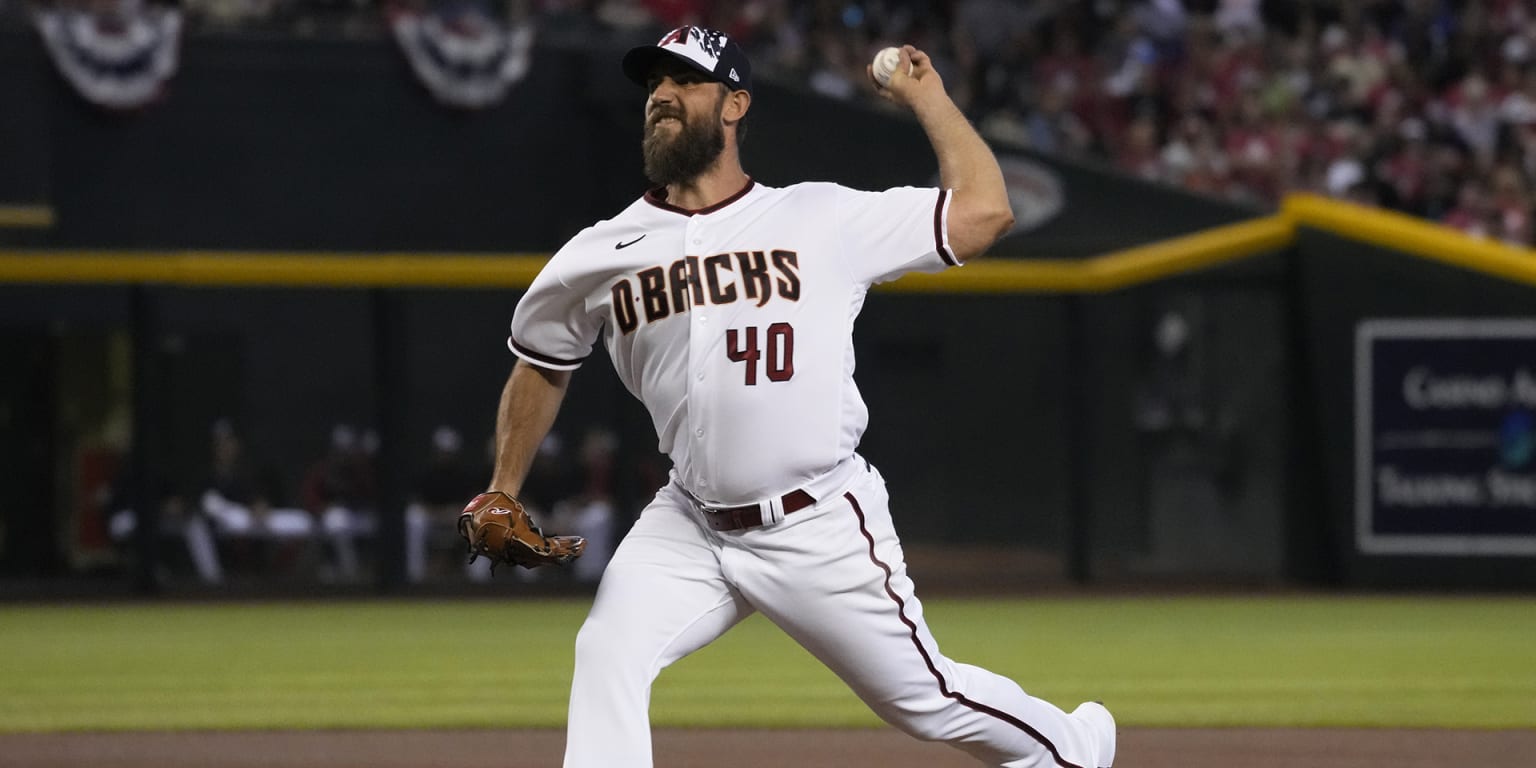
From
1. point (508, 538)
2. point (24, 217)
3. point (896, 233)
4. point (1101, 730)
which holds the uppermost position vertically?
point (24, 217)

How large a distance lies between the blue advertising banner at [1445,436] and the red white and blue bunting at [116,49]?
27.9ft

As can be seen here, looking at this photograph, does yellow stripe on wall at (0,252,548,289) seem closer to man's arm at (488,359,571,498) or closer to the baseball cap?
man's arm at (488,359,571,498)

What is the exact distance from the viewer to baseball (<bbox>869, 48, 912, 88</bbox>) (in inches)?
160

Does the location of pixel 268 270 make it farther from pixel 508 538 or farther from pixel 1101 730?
pixel 1101 730

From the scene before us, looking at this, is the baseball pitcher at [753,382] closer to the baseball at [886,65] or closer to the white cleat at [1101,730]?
the baseball at [886,65]

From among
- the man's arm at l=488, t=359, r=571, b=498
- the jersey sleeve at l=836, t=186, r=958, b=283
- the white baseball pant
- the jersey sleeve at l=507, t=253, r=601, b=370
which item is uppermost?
the jersey sleeve at l=836, t=186, r=958, b=283

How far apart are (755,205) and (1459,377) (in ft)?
29.6

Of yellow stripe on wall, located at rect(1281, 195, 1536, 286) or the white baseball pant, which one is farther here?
yellow stripe on wall, located at rect(1281, 195, 1536, 286)

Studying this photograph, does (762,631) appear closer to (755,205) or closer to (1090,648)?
(1090,648)

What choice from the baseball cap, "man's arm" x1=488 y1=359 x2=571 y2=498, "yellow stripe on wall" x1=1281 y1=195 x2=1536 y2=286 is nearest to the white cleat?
"man's arm" x1=488 y1=359 x2=571 y2=498

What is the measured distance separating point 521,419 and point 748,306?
556 millimetres

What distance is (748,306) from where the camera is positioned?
397 centimetres

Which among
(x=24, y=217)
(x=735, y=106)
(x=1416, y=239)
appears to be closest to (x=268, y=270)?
(x=24, y=217)

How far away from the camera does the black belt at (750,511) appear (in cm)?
401
